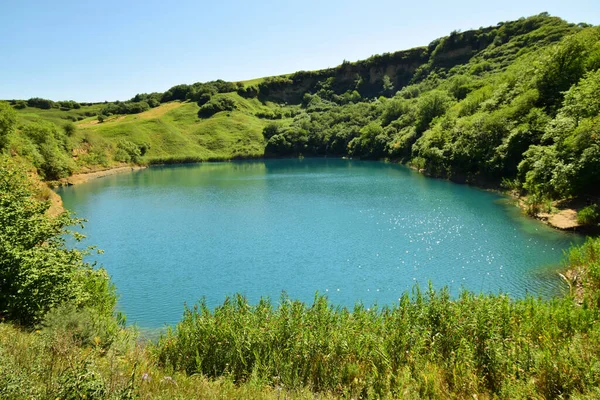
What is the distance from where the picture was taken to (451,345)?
10312 mm

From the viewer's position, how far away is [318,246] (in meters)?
27.3

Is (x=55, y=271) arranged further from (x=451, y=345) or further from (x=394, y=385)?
(x=451, y=345)


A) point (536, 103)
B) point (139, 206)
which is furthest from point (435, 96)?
point (139, 206)

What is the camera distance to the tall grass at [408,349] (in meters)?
8.18

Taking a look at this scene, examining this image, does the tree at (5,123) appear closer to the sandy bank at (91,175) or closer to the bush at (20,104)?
the sandy bank at (91,175)

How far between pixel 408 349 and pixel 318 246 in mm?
17082

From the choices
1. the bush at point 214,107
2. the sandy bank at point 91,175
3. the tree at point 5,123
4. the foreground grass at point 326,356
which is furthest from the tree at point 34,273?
the bush at point 214,107

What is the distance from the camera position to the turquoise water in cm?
1975

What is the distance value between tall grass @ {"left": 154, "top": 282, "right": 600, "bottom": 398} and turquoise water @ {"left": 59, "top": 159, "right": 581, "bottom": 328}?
6.25m

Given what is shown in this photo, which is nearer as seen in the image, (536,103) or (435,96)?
(536,103)

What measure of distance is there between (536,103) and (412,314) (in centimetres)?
4501

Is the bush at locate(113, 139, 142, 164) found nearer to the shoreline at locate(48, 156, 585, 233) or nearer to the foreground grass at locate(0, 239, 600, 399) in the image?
the shoreline at locate(48, 156, 585, 233)

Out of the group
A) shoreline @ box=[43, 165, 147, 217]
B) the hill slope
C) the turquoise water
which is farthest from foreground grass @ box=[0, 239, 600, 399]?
shoreline @ box=[43, 165, 147, 217]

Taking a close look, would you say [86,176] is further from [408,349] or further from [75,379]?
[75,379]
